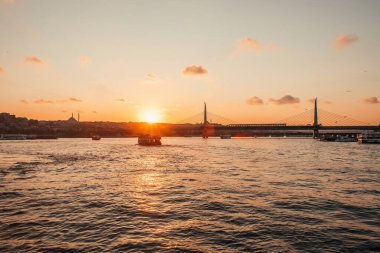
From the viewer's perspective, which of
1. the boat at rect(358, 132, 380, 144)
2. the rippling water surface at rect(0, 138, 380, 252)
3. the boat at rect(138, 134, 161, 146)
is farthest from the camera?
the boat at rect(358, 132, 380, 144)

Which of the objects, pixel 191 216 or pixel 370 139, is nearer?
pixel 191 216

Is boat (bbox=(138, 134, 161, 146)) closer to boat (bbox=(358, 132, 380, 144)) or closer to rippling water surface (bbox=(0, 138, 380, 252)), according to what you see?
rippling water surface (bbox=(0, 138, 380, 252))

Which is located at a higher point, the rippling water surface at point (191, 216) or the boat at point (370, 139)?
the boat at point (370, 139)

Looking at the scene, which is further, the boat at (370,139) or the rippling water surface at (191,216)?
the boat at (370,139)

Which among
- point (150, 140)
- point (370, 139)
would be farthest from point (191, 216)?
point (370, 139)

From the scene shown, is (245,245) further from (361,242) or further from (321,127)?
(321,127)

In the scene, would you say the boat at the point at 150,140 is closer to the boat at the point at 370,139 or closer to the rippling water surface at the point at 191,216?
the rippling water surface at the point at 191,216

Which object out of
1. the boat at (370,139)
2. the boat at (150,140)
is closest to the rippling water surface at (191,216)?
the boat at (150,140)

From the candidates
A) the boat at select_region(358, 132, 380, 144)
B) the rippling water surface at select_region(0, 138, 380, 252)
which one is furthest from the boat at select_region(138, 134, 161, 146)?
the boat at select_region(358, 132, 380, 144)

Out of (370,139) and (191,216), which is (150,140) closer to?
(370,139)

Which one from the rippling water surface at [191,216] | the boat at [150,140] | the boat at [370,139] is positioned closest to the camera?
the rippling water surface at [191,216]

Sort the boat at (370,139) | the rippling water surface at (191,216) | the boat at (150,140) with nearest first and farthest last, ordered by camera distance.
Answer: the rippling water surface at (191,216) < the boat at (150,140) < the boat at (370,139)

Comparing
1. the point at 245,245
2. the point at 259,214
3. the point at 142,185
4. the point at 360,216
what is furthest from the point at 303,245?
the point at 142,185

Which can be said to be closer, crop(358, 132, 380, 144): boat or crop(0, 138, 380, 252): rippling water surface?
crop(0, 138, 380, 252): rippling water surface
